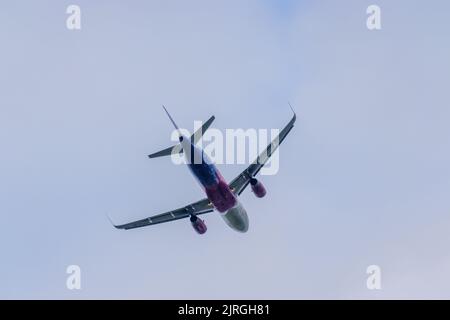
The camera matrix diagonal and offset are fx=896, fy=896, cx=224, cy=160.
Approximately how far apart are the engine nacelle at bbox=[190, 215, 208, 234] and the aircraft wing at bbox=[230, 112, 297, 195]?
2824 mm

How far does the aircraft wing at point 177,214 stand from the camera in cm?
5466

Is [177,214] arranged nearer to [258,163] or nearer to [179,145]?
[258,163]

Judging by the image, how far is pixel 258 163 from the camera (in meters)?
52.7

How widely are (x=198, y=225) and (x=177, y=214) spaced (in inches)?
95.7

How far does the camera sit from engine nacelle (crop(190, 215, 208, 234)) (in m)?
53.8

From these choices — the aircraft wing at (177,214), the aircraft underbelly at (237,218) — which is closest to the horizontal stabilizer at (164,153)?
the aircraft underbelly at (237,218)

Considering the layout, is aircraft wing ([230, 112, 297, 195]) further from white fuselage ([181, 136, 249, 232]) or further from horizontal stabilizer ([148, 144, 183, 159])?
horizontal stabilizer ([148, 144, 183, 159])

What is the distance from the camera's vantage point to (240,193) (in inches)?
2122

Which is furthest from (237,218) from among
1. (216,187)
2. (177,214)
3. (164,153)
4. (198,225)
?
(164,153)
